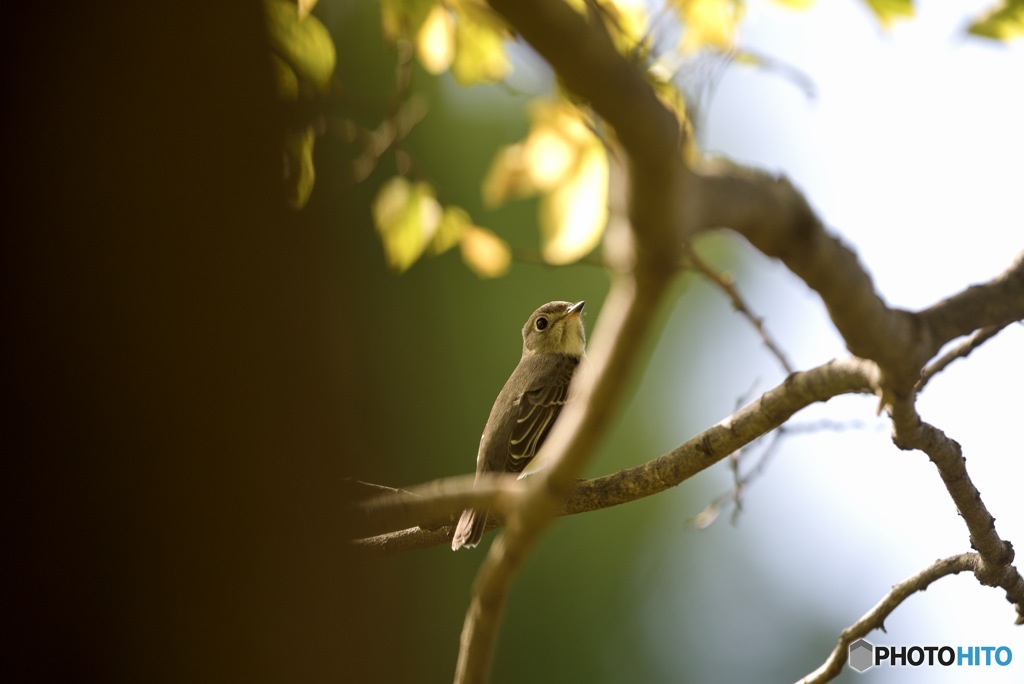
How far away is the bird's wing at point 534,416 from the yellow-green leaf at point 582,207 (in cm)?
224

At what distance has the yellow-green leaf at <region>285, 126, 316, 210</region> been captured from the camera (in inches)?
98.3

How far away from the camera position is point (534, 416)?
552 cm

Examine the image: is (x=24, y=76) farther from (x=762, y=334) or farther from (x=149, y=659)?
(x=762, y=334)

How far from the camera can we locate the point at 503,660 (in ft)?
32.7

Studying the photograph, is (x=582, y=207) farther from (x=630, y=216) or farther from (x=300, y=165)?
(x=630, y=216)

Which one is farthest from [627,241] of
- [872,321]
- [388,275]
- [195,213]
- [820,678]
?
[388,275]

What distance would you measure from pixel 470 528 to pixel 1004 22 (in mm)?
2938

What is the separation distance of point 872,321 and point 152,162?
138 centimetres

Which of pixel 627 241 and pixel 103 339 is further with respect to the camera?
pixel 103 339

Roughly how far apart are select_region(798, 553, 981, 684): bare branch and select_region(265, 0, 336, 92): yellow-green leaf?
88.8 inches

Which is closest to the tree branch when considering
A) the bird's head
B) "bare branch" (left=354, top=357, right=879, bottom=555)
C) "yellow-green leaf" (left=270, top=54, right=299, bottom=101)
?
"bare branch" (left=354, top=357, right=879, bottom=555)

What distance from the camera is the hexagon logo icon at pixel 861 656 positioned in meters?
3.16

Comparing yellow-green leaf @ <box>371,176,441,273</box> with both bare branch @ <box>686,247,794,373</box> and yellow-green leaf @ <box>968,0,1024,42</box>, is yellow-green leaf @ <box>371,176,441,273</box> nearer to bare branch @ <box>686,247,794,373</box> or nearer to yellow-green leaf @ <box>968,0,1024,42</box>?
bare branch @ <box>686,247,794,373</box>

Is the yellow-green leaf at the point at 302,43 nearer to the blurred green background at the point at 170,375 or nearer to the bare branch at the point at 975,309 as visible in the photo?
the blurred green background at the point at 170,375
